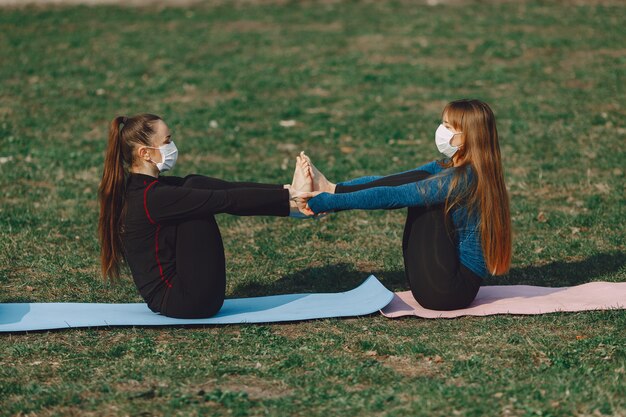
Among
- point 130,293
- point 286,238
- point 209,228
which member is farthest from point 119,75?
point 209,228

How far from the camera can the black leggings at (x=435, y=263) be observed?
21.9 ft

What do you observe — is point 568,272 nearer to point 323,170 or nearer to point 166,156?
point 166,156

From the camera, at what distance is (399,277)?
26.6 ft

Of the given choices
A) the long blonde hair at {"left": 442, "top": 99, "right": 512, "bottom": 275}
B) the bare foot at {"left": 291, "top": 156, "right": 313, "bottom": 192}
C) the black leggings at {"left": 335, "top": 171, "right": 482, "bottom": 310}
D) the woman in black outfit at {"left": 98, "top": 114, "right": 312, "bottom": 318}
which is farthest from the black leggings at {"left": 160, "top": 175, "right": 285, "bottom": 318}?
the long blonde hair at {"left": 442, "top": 99, "right": 512, "bottom": 275}

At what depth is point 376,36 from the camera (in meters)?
18.0

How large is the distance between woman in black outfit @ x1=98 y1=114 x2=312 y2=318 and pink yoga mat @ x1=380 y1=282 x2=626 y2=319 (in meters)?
1.23

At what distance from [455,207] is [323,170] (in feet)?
15.9

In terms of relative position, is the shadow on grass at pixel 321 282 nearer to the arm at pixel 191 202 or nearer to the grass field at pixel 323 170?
the grass field at pixel 323 170

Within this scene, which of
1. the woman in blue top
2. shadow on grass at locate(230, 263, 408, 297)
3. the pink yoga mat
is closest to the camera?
the woman in blue top

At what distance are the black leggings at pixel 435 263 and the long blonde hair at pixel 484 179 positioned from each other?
0.54ft

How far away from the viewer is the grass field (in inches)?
217

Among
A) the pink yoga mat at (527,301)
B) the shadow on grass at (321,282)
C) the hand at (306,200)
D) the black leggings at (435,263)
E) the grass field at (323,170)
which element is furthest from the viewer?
the shadow on grass at (321,282)

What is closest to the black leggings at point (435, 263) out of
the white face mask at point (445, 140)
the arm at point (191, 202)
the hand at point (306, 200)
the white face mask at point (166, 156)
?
the white face mask at point (445, 140)

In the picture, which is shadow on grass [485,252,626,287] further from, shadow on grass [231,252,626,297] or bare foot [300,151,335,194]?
bare foot [300,151,335,194]
